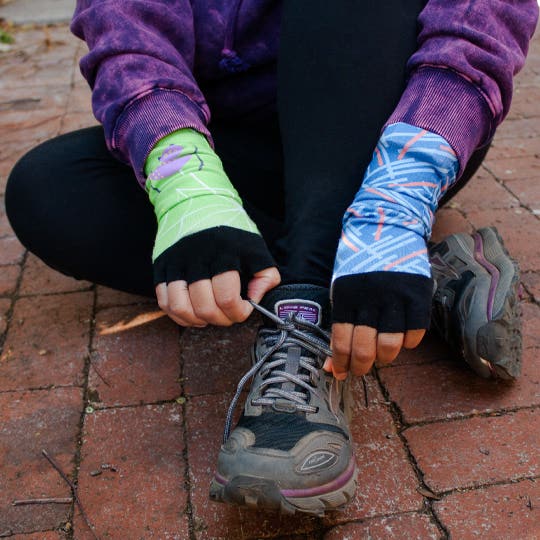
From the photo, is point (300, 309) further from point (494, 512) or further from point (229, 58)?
point (229, 58)

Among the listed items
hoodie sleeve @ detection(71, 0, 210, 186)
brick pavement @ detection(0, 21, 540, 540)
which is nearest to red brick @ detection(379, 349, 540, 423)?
brick pavement @ detection(0, 21, 540, 540)

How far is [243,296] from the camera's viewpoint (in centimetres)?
110

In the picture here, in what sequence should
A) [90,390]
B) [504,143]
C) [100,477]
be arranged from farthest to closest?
[504,143] < [90,390] < [100,477]

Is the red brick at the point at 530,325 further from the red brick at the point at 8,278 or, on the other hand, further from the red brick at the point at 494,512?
the red brick at the point at 8,278

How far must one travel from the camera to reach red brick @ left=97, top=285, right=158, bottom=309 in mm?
1645

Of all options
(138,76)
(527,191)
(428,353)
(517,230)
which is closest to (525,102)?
(527,191)

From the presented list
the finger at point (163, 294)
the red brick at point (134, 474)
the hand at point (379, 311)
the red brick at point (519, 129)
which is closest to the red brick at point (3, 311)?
the red brick at point (134, 474)

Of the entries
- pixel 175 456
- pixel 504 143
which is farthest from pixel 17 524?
pixel 504 143

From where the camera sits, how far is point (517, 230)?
1.82 meters

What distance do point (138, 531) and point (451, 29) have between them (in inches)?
37.7

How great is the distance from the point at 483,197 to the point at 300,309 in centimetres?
115

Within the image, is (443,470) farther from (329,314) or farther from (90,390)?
(90,390)

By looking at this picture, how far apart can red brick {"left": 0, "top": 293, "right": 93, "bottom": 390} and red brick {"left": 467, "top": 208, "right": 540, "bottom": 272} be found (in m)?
1.09

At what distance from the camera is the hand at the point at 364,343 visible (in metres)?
0.96
